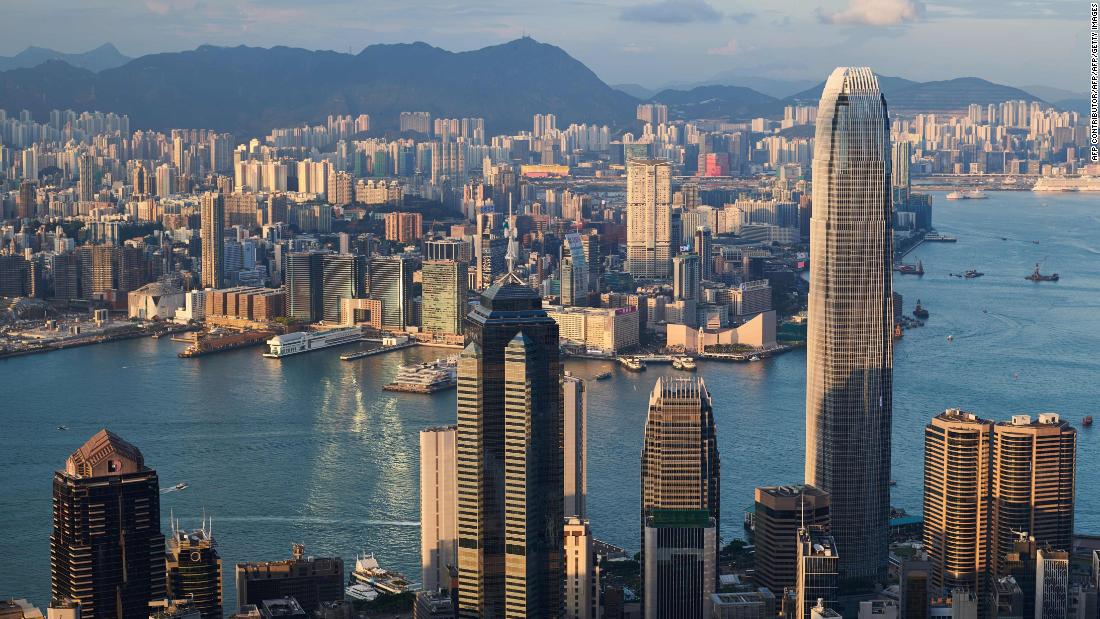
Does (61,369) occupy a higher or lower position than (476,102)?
lower

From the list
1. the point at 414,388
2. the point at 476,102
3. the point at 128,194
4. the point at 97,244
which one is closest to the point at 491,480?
the point at 414,388

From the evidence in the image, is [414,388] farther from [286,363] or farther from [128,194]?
[128,194]

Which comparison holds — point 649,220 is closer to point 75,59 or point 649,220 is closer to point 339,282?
point 339,282

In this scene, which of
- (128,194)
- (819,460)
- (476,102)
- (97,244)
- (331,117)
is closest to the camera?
(819,460)

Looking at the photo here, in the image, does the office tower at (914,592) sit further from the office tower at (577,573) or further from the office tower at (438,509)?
the office tower at (438,509)

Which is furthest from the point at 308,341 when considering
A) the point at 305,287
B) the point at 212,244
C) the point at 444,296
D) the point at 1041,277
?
the point at 1041,277

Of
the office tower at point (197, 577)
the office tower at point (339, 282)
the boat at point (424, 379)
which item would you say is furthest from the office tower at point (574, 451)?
the office tower at point (339, 282)

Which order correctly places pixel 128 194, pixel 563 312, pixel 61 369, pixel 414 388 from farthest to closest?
pixel 128 194 → pixel 563 312 → pixel 61 369 → pixel 414 388
